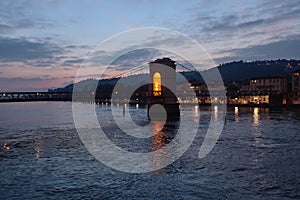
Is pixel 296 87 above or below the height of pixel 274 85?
below

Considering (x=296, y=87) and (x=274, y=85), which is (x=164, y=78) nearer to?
(x=296, y=87)

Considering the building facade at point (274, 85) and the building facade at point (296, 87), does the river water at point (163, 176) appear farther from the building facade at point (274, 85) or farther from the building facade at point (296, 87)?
the building facade at point (274, 85)

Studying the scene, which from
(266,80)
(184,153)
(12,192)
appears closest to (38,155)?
(12,192)

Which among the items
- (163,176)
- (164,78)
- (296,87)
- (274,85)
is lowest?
(163,176)

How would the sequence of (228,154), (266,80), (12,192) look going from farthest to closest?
(266,80)
(228,154)
(12,192)

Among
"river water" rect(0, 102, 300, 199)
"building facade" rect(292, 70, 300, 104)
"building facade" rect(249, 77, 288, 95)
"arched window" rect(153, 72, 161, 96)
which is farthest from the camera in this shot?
"building facade" rect(249, 77, 288, 95)

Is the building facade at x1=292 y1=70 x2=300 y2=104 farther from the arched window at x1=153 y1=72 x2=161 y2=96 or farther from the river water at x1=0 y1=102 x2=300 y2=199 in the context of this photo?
the river water at x1=0 y1=102 x2=300 y2=199

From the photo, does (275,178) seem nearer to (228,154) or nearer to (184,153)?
(228,154)

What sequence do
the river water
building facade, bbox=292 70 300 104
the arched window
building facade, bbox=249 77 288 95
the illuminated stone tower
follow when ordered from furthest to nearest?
building facade, bbox=249 77 288 95, building facade, bbox=292 70 300 104, the illuminated stone tower, the arched window, the river water

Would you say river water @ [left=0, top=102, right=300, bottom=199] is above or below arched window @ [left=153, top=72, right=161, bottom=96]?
below

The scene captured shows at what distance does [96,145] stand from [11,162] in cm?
846

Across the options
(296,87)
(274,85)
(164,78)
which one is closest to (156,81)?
(164,78)

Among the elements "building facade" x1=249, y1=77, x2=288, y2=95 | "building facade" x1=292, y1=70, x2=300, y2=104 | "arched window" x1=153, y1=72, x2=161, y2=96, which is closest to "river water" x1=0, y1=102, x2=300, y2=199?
"arched window" x1=153, y1=72, x2=161, y2=96

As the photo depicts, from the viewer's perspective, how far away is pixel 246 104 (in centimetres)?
10631
